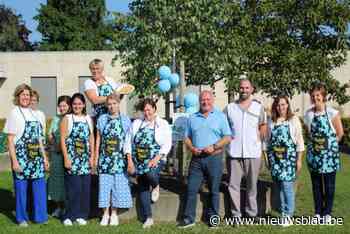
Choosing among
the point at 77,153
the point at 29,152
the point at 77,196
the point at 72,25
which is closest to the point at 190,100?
the point at 77,153

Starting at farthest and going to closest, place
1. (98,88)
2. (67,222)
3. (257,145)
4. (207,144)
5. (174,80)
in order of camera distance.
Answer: (174,80)
(98,88)
(67,222)
(257,145)
(207,144)

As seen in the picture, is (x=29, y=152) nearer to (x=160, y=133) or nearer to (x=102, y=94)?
(x=102, y=94)

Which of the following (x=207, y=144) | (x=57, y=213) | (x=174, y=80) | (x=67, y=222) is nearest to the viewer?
(x=207, y=144)

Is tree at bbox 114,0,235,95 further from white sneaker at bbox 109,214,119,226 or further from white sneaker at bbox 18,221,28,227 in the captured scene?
white sneaker at bbox 18,221,28,227

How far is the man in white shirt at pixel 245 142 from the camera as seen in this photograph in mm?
7117

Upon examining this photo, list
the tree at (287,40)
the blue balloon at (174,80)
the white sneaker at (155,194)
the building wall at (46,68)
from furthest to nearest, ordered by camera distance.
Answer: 1. the building wall at (46,68)
2. the tree at (287,40)
3. the blue balloon at (174,80)
4. the white sneaker at (155,194)

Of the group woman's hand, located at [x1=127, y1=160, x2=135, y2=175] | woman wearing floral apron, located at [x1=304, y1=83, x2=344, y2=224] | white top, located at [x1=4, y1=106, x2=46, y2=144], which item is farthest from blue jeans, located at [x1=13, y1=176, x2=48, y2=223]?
woman wearing floral apron, located at [x1=304, y1=83, x2=344, y2=224]

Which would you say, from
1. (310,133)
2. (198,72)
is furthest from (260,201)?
(198,72)

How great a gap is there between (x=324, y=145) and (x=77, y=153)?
3.10 m

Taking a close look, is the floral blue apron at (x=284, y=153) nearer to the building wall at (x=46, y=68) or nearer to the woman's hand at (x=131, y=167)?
the woman's hand at (x=131, y=167)

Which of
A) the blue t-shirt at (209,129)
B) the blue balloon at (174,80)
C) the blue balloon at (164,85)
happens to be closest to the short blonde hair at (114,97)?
the blue t-shirt at (209,129)

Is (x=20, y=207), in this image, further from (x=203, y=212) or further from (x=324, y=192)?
(x=324, y=192)

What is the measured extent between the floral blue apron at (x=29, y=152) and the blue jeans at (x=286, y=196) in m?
3.06

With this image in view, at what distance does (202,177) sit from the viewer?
7195 millimetres
